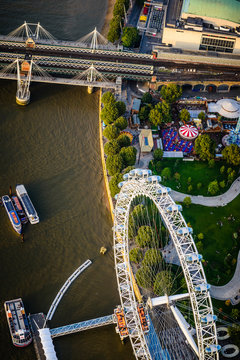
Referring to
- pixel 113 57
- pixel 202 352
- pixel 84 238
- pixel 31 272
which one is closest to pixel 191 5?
pixel 113 57

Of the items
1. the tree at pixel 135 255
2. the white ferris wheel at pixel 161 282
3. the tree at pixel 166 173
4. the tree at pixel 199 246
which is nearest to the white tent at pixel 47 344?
the white ferris wheel at pixel 161 282

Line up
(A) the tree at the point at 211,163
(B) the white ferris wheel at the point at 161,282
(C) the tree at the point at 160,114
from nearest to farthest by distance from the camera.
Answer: (B) the white ferris wheel at the point at 161,282
(A) the tree at the point at 211,163
(C) the tree at the point at 160,114

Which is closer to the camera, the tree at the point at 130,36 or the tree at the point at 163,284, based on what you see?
the tree at the point at 163,284

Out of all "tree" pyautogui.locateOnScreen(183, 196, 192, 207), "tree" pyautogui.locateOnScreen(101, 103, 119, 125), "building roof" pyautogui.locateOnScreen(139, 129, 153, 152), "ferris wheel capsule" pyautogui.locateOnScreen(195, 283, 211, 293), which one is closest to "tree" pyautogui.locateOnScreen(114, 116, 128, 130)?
"tree" pyautogui.locateOnScreen(101, 103, 119, 125)

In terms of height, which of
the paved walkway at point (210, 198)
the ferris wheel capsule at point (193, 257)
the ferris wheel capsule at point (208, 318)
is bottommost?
the paved walkway at point (210, 198)

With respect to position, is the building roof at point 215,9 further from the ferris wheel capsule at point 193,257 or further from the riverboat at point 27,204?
the ferris wheel capsule at point 193,257

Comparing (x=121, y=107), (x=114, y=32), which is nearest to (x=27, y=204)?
(x=121, y=107)

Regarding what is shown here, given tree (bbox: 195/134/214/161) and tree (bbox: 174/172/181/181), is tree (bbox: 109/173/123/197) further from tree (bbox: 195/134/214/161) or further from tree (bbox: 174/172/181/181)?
tree (bbox: 195/134/214/161)

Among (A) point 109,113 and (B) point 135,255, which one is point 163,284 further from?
(A) point 109,113
